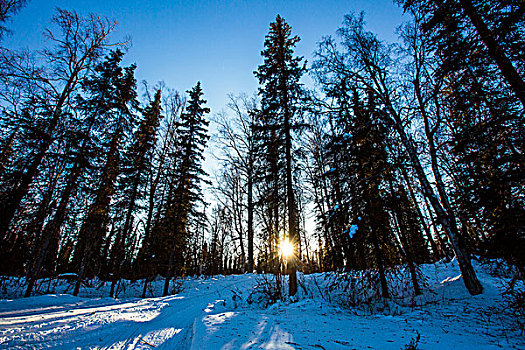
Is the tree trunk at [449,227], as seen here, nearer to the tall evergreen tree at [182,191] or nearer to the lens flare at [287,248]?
the lens flare at [287,248]

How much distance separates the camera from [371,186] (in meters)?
7.43

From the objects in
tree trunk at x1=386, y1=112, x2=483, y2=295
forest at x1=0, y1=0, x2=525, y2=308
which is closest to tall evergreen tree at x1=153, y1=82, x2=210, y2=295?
forest at x1=0, y1=0, x2=525, y2=308

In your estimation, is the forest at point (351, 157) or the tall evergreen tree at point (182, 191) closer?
the forest at point (351, 157)

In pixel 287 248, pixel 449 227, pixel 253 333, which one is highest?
pixel 449 227

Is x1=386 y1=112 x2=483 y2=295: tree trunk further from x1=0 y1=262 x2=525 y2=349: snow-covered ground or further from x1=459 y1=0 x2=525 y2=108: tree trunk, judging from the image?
x1=459 y1=0 x2=525 y2=108: tree trunk

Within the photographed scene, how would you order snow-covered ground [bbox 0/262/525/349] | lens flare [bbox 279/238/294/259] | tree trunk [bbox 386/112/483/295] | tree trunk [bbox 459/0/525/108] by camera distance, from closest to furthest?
snow-covered ground [bbox 0/262/525/349], tree trunk [bbox 459/0/525/108], tree trunk [bbox 386/112/483/295], lens flare [bbox 279/238/294/259]

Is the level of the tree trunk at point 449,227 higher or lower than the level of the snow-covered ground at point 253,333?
higher

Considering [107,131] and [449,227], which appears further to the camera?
[107,131]

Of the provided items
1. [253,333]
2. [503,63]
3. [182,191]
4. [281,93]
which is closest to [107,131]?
[182,191]

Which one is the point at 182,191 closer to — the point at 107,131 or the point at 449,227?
the point at 107,131

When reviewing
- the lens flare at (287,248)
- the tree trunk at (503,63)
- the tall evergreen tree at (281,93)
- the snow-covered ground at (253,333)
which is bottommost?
the snow-covered ground at (253,333)

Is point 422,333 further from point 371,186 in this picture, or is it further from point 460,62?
point 460,62

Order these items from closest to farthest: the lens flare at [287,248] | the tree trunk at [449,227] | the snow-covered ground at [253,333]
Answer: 1. the snow-covered ground at [253,333]
2. the tree trunk at [449,227]
3. the lens flare at [287,248]

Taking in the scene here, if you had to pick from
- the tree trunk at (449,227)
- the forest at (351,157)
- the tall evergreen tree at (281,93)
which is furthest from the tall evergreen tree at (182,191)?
the tree trunk at (449,227)
